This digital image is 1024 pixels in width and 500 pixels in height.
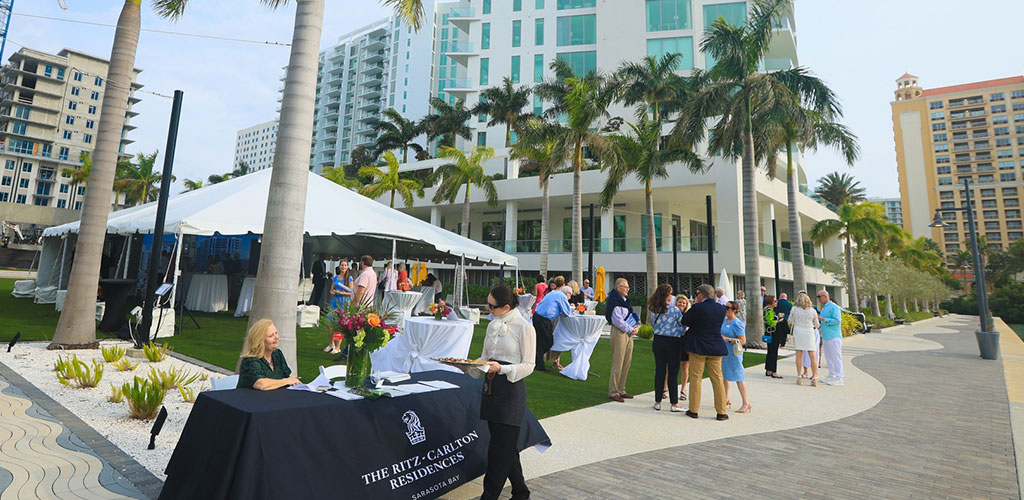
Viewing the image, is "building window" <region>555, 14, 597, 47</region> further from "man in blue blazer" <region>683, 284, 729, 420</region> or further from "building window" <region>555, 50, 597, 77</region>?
"man in blue blazer" <region>683, 284, 729, 420</region>

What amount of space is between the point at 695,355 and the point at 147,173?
58245mm

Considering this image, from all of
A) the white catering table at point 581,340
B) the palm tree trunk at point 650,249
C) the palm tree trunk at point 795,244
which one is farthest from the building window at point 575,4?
the white catering table at point 581,340

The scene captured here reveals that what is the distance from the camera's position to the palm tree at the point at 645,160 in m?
20.1

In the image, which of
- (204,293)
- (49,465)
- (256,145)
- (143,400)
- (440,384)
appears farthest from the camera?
(256,145)

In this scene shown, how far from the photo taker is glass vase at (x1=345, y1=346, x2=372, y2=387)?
317cm

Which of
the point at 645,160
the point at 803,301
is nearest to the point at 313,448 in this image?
the point at 803,301

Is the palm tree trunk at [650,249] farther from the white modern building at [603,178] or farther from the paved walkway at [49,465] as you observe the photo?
the paved walkway at [49,465]

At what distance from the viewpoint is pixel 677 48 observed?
34.9 m

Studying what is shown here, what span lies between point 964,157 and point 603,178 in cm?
12800

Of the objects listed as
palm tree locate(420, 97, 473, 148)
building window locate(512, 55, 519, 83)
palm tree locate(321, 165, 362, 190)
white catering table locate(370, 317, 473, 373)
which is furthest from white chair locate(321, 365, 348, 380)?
building window locate(512, 55, 519, 83)

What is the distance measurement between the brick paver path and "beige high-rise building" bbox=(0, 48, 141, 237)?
279 ft

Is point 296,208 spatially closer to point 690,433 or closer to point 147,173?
point 690,433

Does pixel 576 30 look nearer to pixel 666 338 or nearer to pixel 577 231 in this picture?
pixel 577 231

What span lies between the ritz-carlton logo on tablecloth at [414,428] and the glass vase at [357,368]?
37 centimetres
